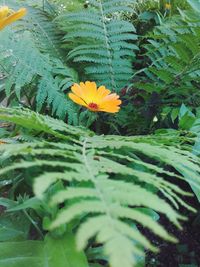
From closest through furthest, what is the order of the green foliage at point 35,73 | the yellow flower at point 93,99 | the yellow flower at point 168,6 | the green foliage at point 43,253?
the green foliage at point 43,253 < the yellow flower at point 93,99 < the green foliage at point 35,73 < the yellow flower at point 168,6

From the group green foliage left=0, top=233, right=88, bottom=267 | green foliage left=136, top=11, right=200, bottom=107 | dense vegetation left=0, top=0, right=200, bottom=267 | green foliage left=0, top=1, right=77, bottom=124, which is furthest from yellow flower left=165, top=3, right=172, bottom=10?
green foliage left=0, top=233, right=88, bottom=267

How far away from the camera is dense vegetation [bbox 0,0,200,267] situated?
2.30 feet

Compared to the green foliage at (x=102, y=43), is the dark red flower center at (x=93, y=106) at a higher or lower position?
lower

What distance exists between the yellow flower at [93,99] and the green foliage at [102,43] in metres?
0.18

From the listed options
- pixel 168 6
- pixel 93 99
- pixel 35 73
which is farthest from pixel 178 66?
pixel 168 6

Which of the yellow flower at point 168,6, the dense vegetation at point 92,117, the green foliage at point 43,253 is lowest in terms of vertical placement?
the green foliage at point 43,253

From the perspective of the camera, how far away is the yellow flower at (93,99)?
0.93m

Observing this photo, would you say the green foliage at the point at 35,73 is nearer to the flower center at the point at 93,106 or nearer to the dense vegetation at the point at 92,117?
the dense vegetation at the point at 92,117

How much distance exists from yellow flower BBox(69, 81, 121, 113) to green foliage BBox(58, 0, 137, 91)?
0.18m

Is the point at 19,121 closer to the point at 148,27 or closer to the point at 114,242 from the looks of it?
the point at 114,242

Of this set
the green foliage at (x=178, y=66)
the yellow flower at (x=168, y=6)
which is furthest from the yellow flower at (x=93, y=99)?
the yellow flower at (x=168, y=6)

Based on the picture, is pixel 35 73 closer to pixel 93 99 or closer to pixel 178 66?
pixel 93 99

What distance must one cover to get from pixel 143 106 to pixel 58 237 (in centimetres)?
51

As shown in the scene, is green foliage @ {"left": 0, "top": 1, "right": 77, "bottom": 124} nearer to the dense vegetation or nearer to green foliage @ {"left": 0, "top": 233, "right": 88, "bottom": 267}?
the dense vegetation
